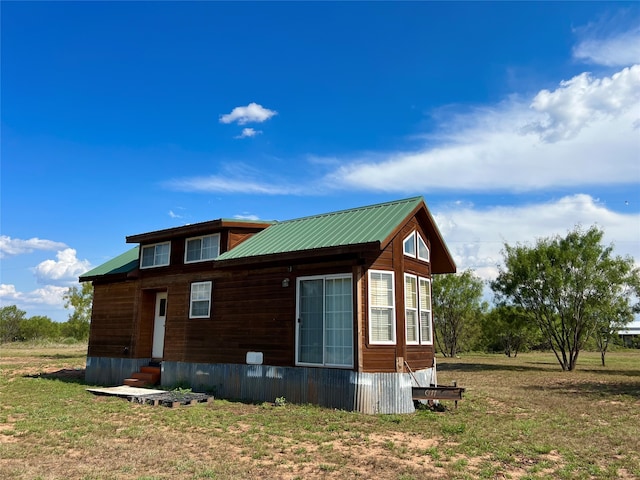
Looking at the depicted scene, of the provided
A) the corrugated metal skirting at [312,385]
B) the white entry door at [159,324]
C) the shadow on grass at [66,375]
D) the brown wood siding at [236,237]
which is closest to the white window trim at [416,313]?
the corrugated metal skirting at [312,385]

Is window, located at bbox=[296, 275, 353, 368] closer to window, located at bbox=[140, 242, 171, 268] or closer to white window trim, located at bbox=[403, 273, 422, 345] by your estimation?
white window trim, located at bbox=[403, 273, 422, 345]

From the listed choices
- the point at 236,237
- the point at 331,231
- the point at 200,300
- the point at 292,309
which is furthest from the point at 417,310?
the point at 200,300

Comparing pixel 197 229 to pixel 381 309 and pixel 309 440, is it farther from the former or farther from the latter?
pixel 309 440

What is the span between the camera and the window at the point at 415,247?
1268cm

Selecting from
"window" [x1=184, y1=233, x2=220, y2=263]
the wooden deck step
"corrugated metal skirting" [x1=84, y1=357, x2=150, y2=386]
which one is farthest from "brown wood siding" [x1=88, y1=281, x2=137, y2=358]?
"window" [x1=184, y1=233, x2=220, y2=263]

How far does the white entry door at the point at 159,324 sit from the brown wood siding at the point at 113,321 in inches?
29.5

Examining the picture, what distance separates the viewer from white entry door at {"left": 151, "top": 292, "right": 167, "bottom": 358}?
16625 mm

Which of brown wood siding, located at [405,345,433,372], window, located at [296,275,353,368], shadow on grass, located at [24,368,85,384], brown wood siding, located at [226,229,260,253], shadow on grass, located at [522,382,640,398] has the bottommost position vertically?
shadow on grass, located at [522,382,640,398]

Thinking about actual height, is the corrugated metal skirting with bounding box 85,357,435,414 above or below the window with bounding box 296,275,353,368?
below

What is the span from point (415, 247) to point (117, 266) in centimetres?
1202

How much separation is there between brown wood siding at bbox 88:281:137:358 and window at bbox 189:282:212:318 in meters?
3.22

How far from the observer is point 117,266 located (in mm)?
18438

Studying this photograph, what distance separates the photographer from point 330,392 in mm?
11297

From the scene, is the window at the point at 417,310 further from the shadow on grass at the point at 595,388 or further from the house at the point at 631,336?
the house at the point at 631,336
